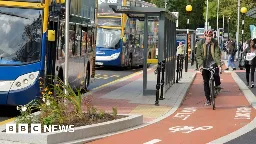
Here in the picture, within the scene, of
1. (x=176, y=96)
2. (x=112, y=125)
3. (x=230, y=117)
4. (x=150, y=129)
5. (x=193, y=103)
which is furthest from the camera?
(x=176, y=96)

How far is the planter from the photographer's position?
33.3 feet

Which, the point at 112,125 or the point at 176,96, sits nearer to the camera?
the point at 112,125

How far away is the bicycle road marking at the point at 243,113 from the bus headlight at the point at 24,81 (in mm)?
4607

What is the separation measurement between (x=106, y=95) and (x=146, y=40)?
203 cm

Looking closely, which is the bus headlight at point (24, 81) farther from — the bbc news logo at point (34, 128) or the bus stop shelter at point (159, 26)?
the bus stop shelter at point (159, 26)

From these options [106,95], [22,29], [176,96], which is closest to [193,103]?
[176,96]

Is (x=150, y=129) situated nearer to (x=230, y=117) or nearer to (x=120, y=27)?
(x=230, y=117)

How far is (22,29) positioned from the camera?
51.5ft

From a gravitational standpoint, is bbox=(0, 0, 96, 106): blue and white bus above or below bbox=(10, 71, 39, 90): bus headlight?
above

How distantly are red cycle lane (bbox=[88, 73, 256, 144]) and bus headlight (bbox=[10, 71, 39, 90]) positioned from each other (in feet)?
10.2

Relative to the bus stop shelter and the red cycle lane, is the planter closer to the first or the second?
the red cycle lane

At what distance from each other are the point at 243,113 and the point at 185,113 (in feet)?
4.49

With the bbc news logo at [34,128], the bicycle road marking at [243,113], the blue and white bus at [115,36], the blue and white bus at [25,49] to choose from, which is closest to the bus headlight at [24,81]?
the blue and white bus at [25,49]

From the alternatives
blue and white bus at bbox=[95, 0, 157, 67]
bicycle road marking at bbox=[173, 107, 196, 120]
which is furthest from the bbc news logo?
blue and white bus at bbox=[95, 0, 157, 67]
